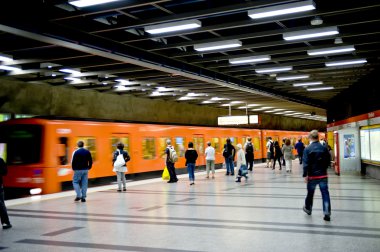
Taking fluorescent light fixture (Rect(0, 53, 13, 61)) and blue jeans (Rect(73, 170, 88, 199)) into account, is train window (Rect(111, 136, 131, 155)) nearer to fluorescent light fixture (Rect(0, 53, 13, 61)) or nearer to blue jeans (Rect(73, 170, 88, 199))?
fluorescent light fixture (Rect(0, 53, 13, 61))

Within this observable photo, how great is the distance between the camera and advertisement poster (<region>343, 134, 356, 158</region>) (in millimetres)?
19031

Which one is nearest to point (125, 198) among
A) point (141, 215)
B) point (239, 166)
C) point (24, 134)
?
point (141, 215)

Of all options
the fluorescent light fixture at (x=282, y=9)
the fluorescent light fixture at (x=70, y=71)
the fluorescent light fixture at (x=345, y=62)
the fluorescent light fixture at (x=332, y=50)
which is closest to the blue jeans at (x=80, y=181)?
the fluorescent light fixture at (x=282, y=9)

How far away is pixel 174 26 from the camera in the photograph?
32.1 feet

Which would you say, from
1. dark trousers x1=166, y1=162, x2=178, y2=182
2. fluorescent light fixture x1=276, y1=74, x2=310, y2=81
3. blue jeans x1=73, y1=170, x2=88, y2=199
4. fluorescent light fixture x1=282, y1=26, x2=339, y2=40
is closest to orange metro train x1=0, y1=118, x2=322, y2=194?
dark trousers x1=166, y1=162, x2=178, y2=182

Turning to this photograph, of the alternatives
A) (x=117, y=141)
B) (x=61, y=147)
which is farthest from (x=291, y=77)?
(x=61, y=147)

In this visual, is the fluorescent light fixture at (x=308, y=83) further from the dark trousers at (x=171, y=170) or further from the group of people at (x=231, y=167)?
the dark trousers at (x=171, y=170)

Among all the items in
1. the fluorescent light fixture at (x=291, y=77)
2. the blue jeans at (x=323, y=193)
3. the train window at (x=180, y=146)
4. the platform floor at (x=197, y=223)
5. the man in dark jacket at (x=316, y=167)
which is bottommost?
the platform floor at (x=197, y=223)

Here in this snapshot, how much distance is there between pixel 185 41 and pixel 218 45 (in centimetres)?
93

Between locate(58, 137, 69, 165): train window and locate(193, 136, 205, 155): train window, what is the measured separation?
35.0 feet

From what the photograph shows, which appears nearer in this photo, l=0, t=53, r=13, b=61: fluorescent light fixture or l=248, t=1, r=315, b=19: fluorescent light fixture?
l=248, t=1, r=315, b=19: fluorescent light fixture

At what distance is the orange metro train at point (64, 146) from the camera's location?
13492 millimetres

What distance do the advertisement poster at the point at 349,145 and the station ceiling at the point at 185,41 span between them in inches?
105

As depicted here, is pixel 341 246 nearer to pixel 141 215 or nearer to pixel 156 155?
pixel 141 215
